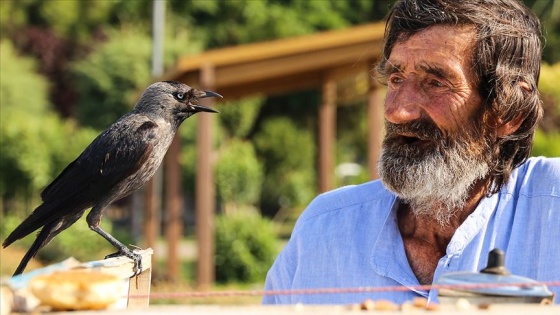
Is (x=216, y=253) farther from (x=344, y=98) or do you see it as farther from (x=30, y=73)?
(x=30, y=73)

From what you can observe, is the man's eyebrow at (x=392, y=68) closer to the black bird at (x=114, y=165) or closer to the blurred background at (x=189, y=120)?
the black bird at (x=114, y=165)

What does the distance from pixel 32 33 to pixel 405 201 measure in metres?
27.8

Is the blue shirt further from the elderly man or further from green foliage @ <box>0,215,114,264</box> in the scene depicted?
green foliage @ <box>0,215,114,264</box>

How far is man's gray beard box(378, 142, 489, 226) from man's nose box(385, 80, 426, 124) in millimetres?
116

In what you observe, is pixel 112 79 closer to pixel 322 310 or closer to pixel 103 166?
pixel 103 166

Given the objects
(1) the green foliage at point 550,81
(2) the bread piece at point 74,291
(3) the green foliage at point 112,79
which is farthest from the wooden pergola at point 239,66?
(3) the green foliage at point 112,79

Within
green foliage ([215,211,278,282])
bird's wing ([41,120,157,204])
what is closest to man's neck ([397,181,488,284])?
bird's wing ([41,120,157,204])

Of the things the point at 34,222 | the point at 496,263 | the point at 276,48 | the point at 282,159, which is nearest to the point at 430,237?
the point at 34,222

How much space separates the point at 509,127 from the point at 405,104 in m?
0.38

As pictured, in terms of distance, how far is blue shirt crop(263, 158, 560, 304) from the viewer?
2.59 metres

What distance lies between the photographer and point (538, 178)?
2736mm

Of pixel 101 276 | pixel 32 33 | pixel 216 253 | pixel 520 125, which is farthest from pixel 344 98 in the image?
pixel 32 33

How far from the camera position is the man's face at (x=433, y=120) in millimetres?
2623

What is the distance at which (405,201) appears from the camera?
2809 millimetres
